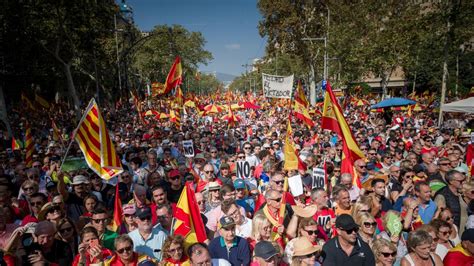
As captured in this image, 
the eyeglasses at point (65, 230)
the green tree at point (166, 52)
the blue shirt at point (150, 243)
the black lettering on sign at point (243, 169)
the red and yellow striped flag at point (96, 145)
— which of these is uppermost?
the green tree at point (166, 52)

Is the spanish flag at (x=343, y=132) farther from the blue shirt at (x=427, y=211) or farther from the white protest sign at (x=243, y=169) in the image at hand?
the white protest sign at (x=243, y=169)

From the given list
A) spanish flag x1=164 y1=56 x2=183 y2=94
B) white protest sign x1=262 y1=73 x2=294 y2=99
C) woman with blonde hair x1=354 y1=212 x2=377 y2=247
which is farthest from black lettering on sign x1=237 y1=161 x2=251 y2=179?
spanish flag x1=164 y1=56 x2=183 y2=94

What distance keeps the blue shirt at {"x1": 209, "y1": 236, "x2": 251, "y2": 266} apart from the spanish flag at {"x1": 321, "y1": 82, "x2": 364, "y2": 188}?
118 inches

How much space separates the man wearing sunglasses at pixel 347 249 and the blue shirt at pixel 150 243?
1.93 meters

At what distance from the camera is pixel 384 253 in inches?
147

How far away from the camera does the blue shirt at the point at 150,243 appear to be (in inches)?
169

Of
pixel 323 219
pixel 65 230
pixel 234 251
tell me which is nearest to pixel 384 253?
pixel 323 219

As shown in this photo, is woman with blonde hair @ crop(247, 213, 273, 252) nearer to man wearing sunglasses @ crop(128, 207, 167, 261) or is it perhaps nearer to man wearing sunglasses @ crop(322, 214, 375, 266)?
man wearing sunglasses @ crop(322, 214, 375, 266)

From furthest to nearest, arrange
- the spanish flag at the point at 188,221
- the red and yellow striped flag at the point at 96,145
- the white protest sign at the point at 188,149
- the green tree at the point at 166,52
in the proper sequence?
the green tree at the point at 166,52 < the white protest sign at the point at 188,149 < the red and yellow striped flag at the point at 96,145 < the spanish flag at the point at 188,221

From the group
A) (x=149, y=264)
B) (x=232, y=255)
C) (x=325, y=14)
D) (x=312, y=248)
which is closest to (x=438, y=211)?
(x=312, y=248)

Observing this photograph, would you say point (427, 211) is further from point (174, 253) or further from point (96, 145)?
point (96, 145)

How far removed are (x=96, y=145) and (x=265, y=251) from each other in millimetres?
3417

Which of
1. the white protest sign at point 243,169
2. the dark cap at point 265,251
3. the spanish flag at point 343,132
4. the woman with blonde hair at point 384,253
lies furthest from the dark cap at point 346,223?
the white protest sign at point 243,169

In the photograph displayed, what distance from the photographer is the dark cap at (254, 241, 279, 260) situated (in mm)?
3420
